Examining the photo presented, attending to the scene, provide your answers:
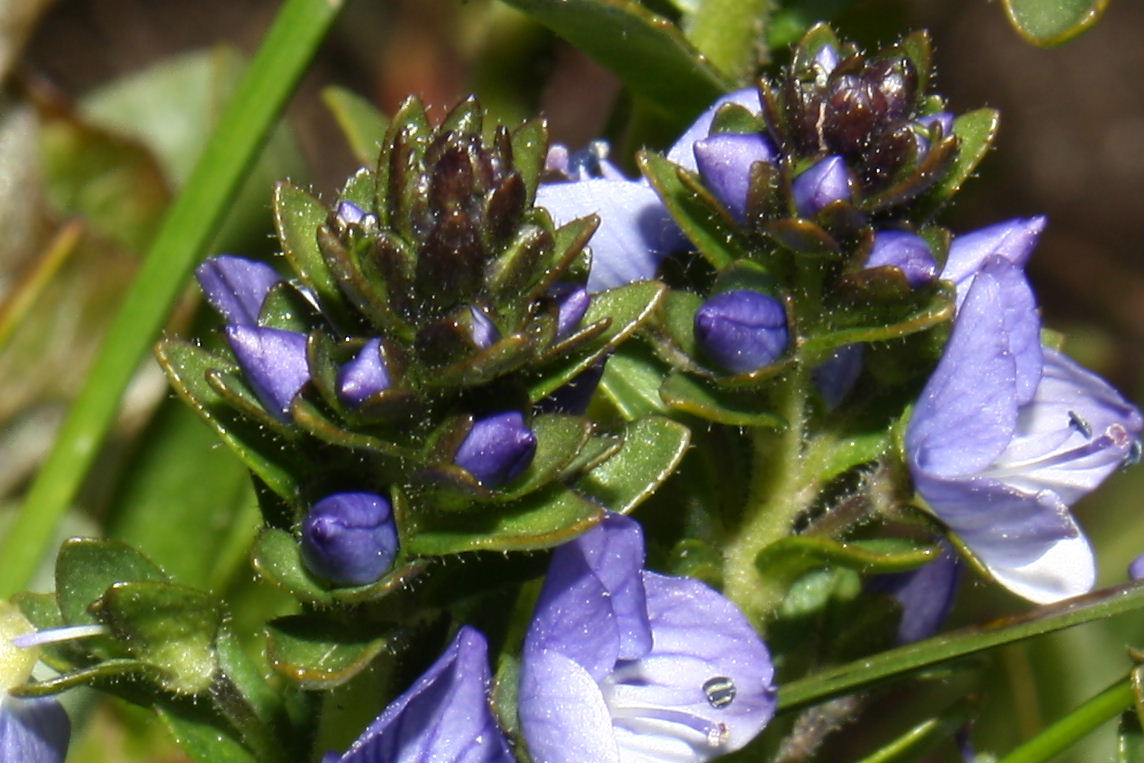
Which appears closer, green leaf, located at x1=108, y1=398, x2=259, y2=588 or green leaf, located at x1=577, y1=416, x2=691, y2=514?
green leaf, located at x1=577, y1=416, x2=691, y2=514

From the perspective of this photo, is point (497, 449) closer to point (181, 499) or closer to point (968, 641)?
point (968, 641)

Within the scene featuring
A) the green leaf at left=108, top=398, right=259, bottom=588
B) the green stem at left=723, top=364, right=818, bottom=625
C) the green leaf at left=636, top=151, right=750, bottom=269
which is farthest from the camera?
the green leaf at left=108, top=398, right=259, bottom=588

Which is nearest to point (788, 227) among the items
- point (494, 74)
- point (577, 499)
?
point (577, 499)

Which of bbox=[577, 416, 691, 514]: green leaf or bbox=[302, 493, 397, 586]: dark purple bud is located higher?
bbox=[577, 416, 691, 514]: green leaf

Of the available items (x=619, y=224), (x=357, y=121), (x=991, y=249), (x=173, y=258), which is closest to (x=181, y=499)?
(x=173, y=258)

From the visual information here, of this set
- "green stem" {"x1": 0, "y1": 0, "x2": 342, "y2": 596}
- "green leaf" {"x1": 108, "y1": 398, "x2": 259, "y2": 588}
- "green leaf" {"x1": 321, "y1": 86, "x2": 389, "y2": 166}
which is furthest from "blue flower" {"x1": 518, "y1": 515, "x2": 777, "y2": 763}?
"green leaf" {"x1": 108, "y1": 398, "x2": 259, "y2": 588}

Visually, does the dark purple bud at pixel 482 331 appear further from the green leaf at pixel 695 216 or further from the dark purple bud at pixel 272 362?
the green leaf at pixel 695 216

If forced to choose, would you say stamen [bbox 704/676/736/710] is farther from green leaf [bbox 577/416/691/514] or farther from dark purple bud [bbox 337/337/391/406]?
dark purple bud [bbox 337/337/391/406]
